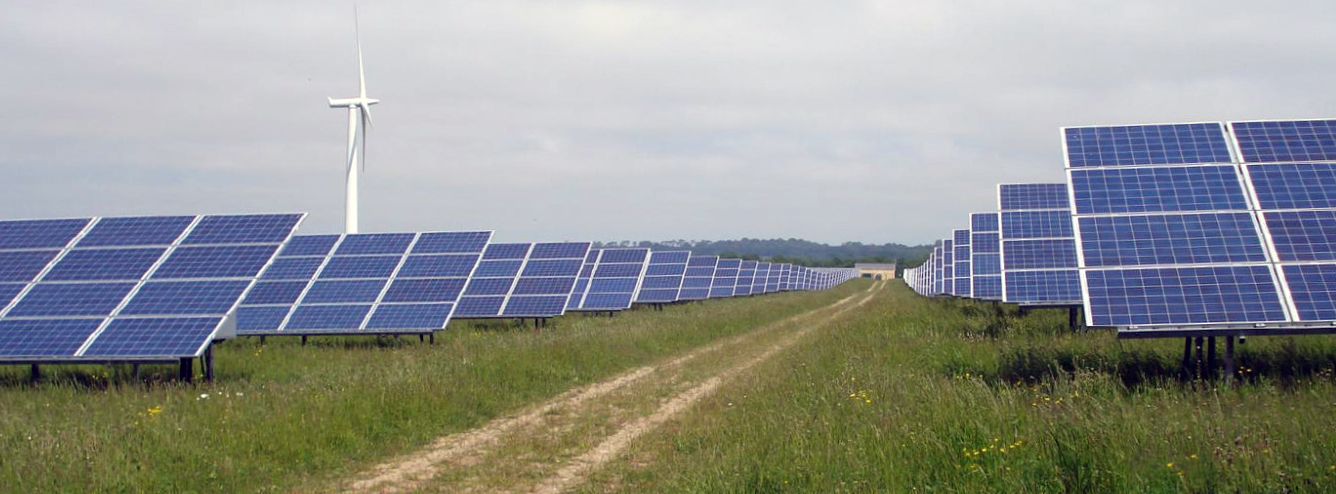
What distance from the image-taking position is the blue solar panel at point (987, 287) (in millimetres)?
27734

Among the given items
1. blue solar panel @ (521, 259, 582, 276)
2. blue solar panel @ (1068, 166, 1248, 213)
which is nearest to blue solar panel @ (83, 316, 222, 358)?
blue solar panel @ (1068, 166, 1248, 213)

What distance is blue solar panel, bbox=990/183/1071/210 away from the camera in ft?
90.3

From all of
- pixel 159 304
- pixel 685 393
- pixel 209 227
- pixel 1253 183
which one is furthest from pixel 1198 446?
pixel 209 227

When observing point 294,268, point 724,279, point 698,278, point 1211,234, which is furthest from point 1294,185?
point 724,279

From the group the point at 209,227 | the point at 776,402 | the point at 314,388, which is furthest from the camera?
the point at 209,227

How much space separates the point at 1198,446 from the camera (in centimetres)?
819

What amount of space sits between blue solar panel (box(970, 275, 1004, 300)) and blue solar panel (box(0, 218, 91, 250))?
21531 mm

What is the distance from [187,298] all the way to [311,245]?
44.0ft

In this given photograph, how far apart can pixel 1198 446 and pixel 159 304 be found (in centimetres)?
1492

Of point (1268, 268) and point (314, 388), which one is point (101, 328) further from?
point (1268, 268)

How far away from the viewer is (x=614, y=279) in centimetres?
4191

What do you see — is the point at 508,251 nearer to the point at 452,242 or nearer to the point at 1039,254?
the point at 452,242

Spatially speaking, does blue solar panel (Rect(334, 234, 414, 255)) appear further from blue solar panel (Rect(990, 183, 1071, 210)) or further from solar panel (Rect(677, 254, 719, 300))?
solar panel (Rect(677, 254, 719, 300))

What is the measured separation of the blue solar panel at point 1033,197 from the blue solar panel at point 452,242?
47.1 feet
